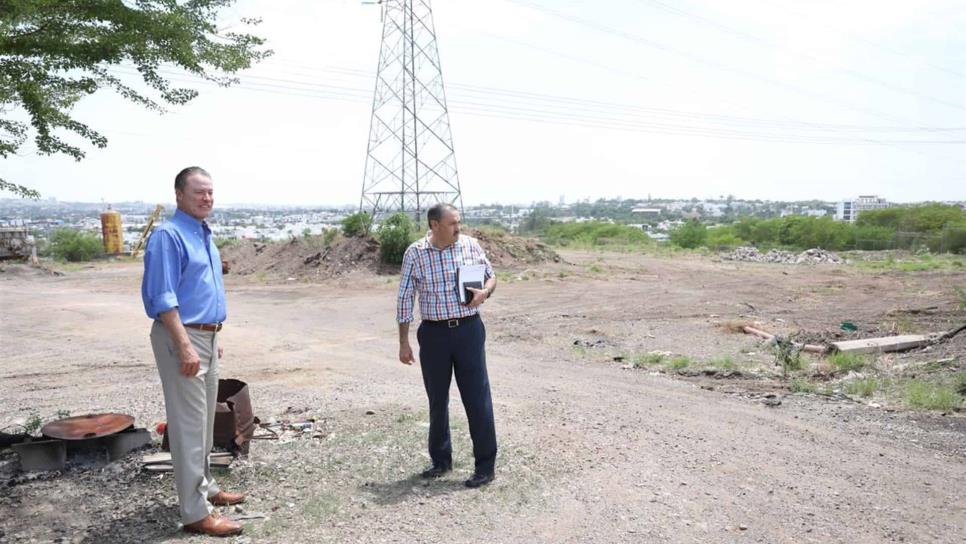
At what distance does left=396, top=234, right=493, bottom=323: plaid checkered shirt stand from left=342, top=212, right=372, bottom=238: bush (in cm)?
2391

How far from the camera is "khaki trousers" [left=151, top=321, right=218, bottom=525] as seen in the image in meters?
4.27

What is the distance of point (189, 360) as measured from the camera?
417cm

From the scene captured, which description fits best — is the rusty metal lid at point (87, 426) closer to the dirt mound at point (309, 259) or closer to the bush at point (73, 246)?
the dirt mound at point (309, 259)

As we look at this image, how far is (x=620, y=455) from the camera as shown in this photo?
629cm

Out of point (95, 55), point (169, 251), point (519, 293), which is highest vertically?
point (95, 55)

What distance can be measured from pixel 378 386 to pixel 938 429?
6091 mm

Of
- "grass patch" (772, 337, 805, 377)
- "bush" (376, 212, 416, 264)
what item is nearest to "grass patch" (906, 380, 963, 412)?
"grass patch" (772, 337, 805, 377)

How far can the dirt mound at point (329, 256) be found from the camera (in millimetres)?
27453

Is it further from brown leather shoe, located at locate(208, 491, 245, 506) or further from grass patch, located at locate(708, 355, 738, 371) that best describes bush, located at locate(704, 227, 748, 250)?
brown leather shoe, located at locate(208, 491, 245, 506)

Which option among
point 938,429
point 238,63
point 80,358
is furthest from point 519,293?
point 238,63

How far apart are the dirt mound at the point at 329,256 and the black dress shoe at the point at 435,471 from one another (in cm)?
2152

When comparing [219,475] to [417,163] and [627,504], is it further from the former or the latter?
[417,163]

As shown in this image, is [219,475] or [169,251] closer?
[169,251]

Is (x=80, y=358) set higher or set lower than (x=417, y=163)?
lower
